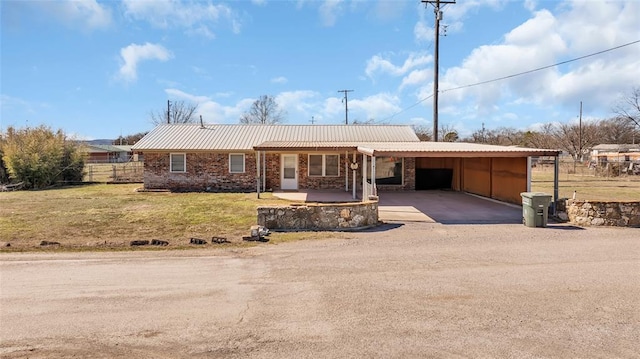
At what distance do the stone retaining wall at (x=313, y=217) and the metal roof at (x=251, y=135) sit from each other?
9.80 metres

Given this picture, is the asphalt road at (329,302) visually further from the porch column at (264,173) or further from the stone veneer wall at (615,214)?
the porch column at (264,173)

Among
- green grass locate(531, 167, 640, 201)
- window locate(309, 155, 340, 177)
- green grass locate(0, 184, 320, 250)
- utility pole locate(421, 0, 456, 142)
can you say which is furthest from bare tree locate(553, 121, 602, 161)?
green grass locate(0, 184, 320, 250)

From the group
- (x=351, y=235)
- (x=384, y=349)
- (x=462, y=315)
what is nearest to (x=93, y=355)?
(x=384, y=349)

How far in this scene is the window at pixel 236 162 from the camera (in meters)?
20.5

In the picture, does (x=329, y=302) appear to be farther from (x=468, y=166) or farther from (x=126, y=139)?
(x=126, y=139)

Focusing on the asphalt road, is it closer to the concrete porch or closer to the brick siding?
the concrete porch

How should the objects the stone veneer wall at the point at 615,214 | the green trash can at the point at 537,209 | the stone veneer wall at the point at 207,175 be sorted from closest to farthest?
the green trash can at the point at 537,209 → the stone veneer wall at the point at 615,214 → the stone veneer wall at the point at 207,175

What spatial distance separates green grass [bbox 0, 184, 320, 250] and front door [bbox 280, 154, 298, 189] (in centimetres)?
231

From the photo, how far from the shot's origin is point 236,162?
2058 cm

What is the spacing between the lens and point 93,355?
13.1 ft

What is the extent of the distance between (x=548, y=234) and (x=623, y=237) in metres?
1.51

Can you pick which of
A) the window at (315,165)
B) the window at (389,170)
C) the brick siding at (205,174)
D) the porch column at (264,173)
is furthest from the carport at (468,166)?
the porch column at (264,173)

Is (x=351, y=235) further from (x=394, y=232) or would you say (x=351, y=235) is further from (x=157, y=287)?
(x=157, y=287)

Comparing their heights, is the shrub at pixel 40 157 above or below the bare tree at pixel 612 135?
below
